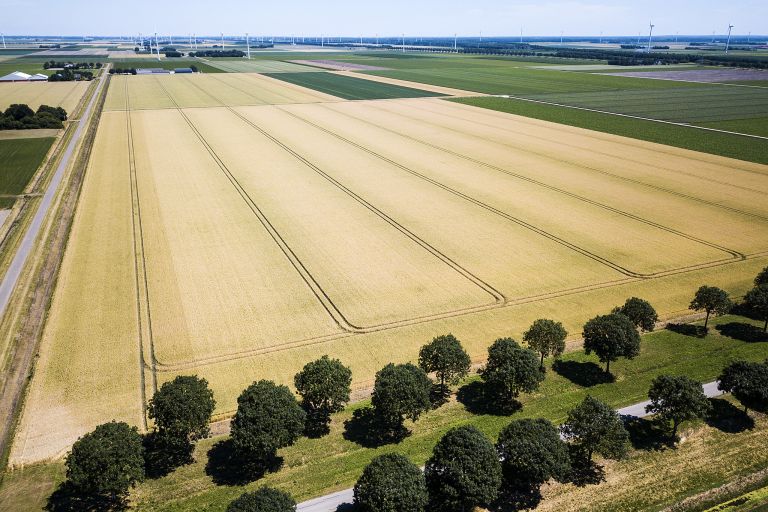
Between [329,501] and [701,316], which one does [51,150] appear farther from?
[701,316]

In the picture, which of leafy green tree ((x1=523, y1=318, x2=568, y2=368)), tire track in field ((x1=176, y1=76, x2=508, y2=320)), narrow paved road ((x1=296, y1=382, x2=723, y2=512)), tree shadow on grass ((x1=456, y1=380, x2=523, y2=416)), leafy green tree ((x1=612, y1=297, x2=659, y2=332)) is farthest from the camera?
tire track in field ((x1=176, y1=76, x2=508, y2=320))

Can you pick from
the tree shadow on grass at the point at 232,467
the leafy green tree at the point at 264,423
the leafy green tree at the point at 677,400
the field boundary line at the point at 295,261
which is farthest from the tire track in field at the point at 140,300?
the leafy green tree at the point at 677,400

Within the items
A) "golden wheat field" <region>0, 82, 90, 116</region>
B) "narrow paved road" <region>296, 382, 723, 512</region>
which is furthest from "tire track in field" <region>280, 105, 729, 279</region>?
"golden wheat field" <region>0, 82, 90, 116</region>

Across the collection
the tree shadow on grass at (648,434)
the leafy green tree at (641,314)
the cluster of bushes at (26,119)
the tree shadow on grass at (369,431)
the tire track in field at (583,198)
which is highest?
the cluster of bushes at (26,119)

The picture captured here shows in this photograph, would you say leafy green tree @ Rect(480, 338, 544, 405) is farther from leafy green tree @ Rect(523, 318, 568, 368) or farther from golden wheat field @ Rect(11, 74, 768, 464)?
golden wheat field @ Rect(11, 74, 768, 464)

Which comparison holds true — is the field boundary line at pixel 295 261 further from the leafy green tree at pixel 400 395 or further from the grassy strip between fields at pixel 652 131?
the grassy strip between fields at pixel 652 131

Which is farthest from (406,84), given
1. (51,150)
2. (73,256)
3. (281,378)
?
(281,378)
